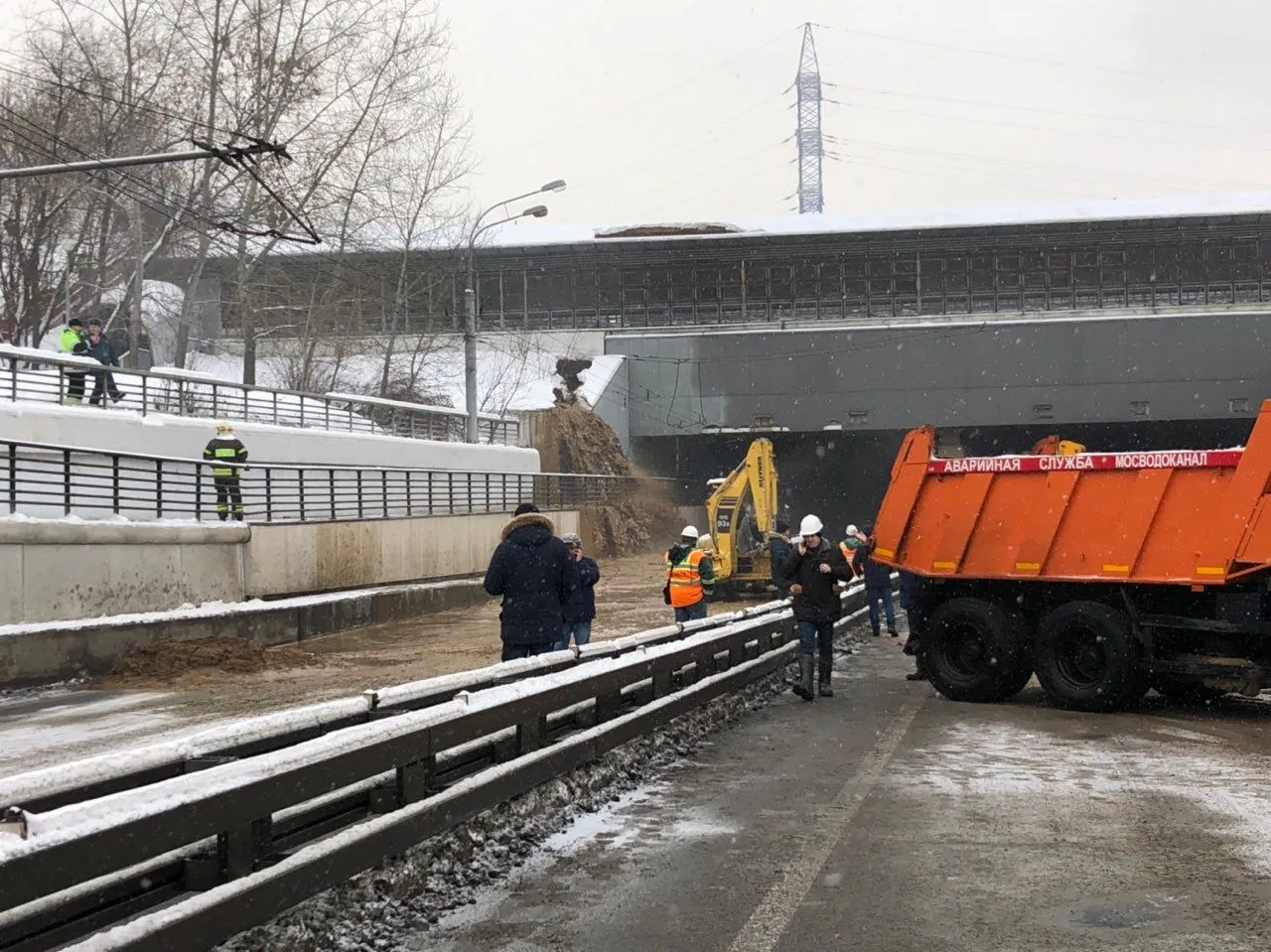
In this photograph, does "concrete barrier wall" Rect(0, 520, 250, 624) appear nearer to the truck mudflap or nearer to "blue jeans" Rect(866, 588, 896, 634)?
"blue jeans" Rect(866, 588, 896, 634)

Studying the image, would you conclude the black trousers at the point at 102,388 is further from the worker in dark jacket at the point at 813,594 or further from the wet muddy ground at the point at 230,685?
the worker in dark jacket at the point at 813,594

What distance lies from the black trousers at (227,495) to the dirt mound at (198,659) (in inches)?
161

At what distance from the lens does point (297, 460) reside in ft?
111

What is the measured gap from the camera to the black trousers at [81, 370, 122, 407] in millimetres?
28142

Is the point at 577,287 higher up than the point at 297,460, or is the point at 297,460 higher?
the point at 577,287

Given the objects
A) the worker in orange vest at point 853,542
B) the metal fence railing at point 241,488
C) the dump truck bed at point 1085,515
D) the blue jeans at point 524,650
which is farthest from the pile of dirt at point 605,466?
the blue jeans at point 524,650

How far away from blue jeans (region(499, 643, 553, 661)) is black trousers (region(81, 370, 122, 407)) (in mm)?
18587

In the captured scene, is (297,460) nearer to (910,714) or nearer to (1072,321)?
(910,714)

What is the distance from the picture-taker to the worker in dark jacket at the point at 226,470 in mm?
23344

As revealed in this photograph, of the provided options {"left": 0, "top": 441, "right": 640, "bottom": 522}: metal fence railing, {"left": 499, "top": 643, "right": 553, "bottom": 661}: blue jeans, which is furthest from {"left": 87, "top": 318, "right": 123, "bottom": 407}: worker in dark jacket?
{"left": 499, "top": 643, "right": 553, "bottom": 661}: blue jeans

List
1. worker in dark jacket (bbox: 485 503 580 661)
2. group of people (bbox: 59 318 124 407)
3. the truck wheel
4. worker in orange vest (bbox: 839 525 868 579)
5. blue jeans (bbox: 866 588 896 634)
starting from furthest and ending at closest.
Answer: group of people (bbox: 59 318 124 407) → worker in orange vest (bbox: 839 525 868 579) → blue jeans (bbox: 866 588 896 634) → the truck wheel → worker in dark jacket (bbox: 485 503 580 661)

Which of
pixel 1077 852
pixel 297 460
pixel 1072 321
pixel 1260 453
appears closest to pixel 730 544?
pixel 297 460

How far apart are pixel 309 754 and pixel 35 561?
12836 millimetres

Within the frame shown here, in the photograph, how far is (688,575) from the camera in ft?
60.7
